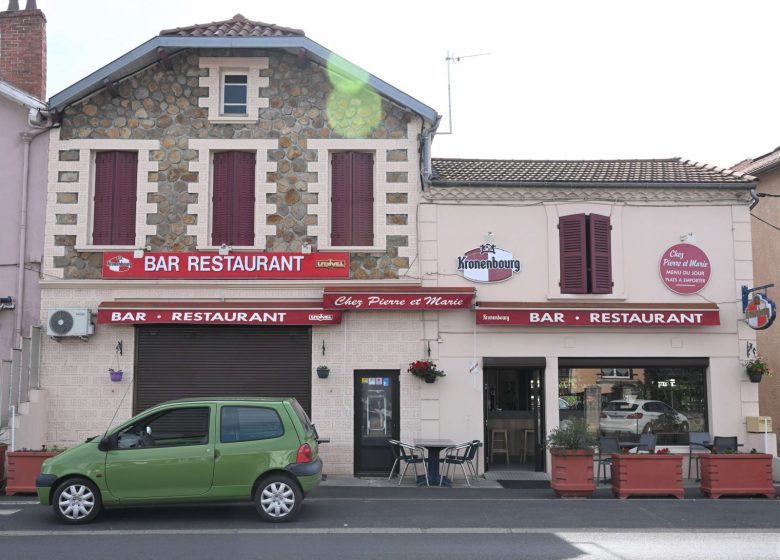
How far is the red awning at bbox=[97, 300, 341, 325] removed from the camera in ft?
48.9

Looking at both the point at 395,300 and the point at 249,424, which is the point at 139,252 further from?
the point at 249,424

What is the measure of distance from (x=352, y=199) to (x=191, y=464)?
6.93 metres

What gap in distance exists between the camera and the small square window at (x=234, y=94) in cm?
1595

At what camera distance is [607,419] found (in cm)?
1580

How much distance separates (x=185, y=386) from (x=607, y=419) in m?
8.23

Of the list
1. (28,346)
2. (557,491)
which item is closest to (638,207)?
(557,491)

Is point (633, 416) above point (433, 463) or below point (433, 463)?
above

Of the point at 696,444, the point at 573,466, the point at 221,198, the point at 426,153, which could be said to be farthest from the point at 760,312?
the point at 221,198

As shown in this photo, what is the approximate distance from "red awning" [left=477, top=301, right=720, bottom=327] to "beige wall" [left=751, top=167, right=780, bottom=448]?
5.60 meters

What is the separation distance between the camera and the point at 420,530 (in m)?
10.3

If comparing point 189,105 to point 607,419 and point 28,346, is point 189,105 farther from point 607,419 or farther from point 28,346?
point 607,419

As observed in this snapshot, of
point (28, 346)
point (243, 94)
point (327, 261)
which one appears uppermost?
point (243, 94)

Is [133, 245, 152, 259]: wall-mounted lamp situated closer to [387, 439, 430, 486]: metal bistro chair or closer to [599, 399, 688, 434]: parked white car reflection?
[387, 439, 430, 486]: metal bistro chair

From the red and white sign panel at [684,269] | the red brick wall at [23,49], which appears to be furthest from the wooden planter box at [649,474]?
the red brick wall at [23,49]
